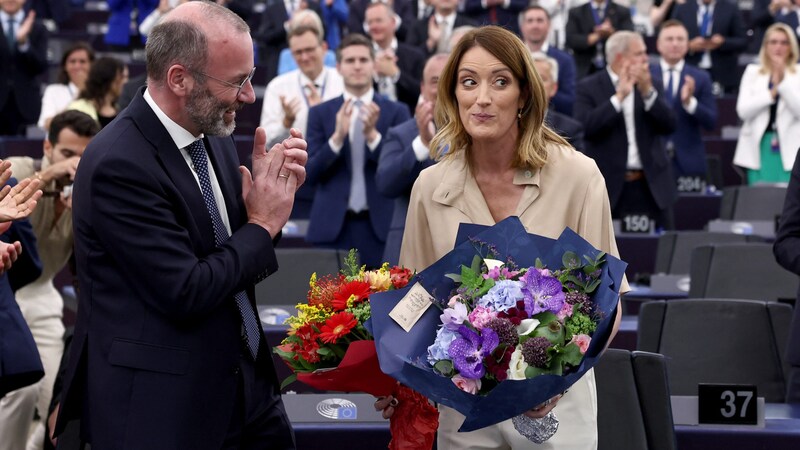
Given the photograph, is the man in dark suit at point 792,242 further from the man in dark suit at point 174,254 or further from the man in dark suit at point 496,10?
the man in dark suit at point 496,10

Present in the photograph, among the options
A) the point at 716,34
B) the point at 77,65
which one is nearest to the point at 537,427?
the point at 77,65

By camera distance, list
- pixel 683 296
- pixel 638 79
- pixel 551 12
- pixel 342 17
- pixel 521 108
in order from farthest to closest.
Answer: pixel 551 12, pixel 342 17, pixel 638 79, pixel 683 296, pixel 521 108

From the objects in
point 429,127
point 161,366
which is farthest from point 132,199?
point 429,127

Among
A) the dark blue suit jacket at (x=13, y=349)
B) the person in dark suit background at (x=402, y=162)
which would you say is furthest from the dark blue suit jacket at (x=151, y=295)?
the person in dark suit background at (x=402, y=162)

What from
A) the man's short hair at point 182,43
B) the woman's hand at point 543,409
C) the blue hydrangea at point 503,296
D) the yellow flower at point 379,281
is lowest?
the woman's hand at point 543,409

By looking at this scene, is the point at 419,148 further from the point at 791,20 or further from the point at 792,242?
the point at 791,20

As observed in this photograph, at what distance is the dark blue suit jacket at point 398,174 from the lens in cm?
626

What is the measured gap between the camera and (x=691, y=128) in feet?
35.1

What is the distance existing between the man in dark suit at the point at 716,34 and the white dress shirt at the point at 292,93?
6.48 meters

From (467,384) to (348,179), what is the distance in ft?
16.0

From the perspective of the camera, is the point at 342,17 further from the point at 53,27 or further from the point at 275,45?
the point at 53,27

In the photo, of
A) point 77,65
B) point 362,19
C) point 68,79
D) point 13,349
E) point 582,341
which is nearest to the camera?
point 582,341

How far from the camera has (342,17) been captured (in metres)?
13.2

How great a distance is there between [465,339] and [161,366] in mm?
707
